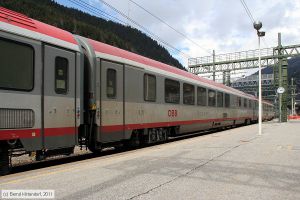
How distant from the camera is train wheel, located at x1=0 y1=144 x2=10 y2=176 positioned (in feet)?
29.3

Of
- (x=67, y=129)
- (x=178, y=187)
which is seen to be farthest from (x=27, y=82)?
(x=178, y=187)

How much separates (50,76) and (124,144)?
526cm

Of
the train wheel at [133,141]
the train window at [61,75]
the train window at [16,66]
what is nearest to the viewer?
the train window at [16,66]

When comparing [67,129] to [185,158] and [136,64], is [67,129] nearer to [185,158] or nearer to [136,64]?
[185,158]

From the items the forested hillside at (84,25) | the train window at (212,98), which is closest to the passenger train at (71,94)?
the train window at (212,98)

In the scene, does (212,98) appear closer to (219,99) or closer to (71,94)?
(219,99)

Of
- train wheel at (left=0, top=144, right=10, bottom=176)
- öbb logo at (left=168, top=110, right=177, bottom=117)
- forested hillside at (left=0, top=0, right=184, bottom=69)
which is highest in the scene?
forested hillside at (left=0, top=0, right=184, bottom=69)

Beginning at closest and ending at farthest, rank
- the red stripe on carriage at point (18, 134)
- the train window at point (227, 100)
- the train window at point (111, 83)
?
the red stripe on carriage at point (18, 134)
the train window at point (111, 83)
the train window at point (227, 100)

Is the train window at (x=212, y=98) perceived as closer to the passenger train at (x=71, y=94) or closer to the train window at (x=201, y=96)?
the train window at (x=201, y=96)

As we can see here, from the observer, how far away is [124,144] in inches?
573

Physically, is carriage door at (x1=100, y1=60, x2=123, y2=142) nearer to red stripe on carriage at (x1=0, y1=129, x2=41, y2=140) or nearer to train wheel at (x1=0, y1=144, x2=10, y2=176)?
red stripe on carriage at (x1=0, y1=129, x2=41, y2=140)

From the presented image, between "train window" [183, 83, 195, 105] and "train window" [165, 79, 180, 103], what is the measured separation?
0.88 m

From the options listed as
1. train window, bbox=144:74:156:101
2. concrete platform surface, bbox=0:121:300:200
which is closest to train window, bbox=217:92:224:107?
train window, bbox=144:74:156:101

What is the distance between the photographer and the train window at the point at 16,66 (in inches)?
343
